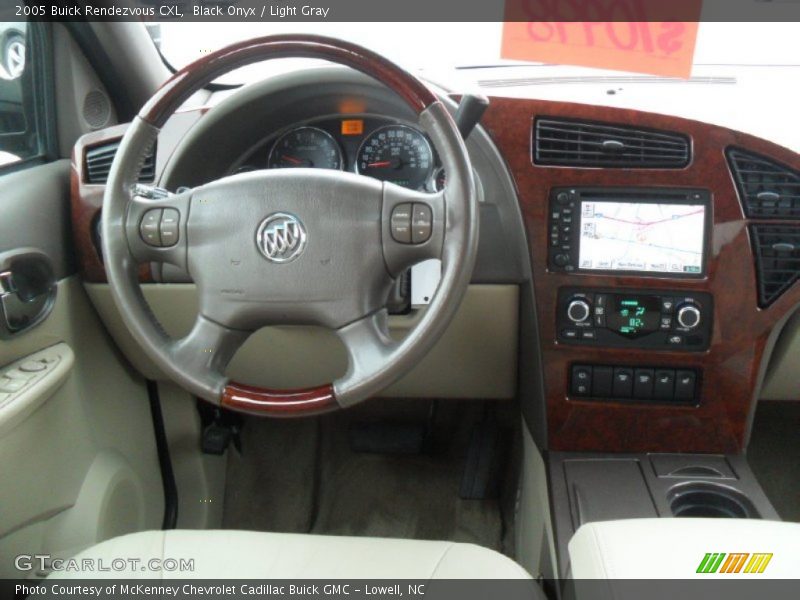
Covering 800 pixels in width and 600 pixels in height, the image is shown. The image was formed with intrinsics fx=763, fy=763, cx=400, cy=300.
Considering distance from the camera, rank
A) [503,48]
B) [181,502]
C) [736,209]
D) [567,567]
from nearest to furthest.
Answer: [503,48] < [567,567] < [736,209] < [181,502]

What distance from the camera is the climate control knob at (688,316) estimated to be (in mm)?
1440

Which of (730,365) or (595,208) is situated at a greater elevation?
(595,208)

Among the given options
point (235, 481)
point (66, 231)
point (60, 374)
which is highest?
point (66, 231)

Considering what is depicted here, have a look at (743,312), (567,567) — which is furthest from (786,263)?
(567,567)

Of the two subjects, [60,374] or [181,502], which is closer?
[60,374]

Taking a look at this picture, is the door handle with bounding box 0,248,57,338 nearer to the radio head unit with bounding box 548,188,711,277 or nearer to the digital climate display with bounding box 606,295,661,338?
the radio head unit with bounding box 548,188,711,277

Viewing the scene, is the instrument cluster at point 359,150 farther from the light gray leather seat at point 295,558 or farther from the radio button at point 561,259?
the light gray leather seat at point 295,558

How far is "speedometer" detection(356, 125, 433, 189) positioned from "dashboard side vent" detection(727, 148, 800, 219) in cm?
55

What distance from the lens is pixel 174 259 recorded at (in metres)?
1.20

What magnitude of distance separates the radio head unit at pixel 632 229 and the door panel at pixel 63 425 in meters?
0.98

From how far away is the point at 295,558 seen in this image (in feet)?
3.53

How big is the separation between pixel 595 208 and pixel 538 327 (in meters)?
0.26

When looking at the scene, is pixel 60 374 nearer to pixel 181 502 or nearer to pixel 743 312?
pixel 181 502

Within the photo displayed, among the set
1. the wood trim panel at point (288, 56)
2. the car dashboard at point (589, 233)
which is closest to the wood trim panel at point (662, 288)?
the car dashboard at point (589, 233)
